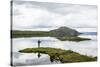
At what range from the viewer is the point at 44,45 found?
2.34 m

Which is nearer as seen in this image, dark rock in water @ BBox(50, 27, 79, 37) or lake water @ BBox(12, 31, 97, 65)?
lake water @ BBox(12, 31, 97, 65)

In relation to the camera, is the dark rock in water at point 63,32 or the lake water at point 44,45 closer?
the lake water at point 44,45

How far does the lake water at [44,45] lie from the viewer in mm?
2246

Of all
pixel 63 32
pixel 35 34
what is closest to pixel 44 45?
pixel 35 34

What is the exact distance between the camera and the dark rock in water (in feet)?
7.86

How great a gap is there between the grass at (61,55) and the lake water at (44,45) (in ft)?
0.12

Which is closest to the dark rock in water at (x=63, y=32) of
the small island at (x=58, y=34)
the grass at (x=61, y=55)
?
the small island at (x=58, y=34)

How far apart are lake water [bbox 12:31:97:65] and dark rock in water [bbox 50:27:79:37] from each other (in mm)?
66

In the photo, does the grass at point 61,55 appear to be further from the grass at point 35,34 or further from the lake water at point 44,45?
the grass at point 35,34

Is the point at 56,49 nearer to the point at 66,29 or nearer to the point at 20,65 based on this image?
the point at 66,29

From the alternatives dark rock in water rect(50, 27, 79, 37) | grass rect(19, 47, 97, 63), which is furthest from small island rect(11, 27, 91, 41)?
grass rect(19, 47, 97, 63)

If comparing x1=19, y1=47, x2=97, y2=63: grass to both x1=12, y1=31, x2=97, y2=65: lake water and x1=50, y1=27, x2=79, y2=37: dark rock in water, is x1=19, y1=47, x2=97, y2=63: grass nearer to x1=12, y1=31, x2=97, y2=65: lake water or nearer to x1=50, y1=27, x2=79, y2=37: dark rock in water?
x1=12, y1=31, x2=97, y2=65: lake water

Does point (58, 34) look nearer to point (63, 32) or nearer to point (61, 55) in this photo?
point (63, 32)

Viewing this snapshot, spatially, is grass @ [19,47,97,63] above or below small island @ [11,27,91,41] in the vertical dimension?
below
